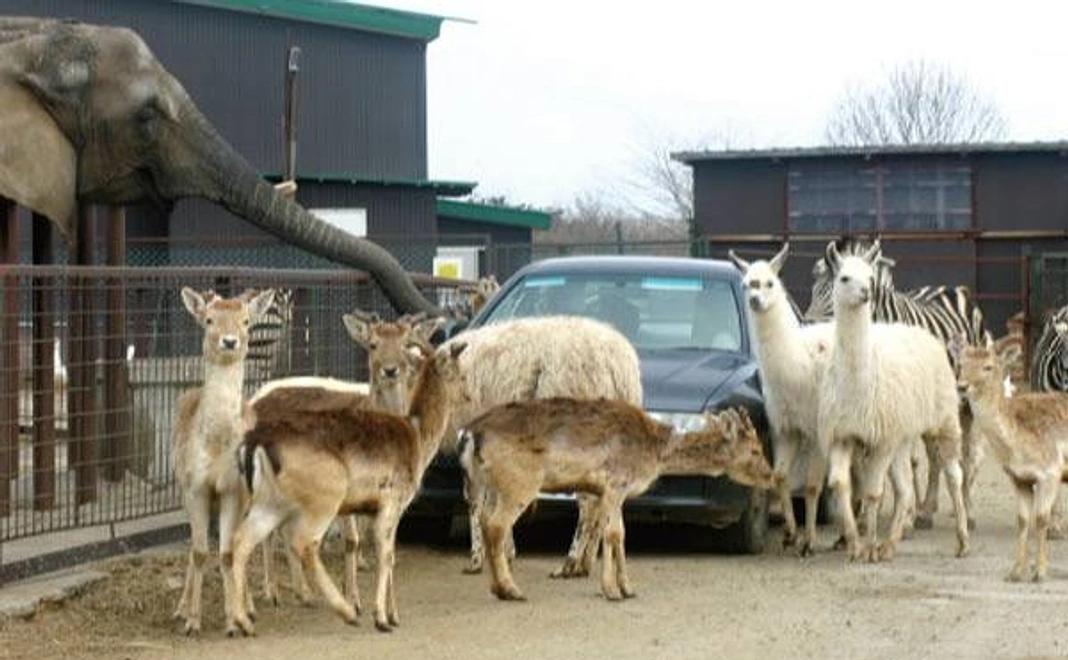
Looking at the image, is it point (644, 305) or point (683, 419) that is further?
point (644, 305)

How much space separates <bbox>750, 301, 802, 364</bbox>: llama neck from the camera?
14453 millimetres

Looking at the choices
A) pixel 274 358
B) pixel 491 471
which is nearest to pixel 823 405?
pixel 491 471

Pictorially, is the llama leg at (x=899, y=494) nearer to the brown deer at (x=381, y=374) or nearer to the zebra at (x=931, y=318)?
the zebra at (x=931, y=318)

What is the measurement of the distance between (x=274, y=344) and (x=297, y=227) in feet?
3.77

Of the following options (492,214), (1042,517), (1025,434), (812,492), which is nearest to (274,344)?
(812,492)

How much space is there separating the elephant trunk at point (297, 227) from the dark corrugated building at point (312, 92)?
18.7m

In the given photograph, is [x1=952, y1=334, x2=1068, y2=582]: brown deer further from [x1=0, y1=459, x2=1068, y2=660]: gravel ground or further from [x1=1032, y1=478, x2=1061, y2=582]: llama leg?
[x1=0, y1=459, x2=1068, y2=660]: gravel ground

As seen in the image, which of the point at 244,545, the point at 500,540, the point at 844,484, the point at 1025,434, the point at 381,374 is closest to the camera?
the point at 244,545

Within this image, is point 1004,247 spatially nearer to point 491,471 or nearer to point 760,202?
point 760,202

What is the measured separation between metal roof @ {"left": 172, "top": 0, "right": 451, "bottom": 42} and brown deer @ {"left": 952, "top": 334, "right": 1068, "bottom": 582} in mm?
25610

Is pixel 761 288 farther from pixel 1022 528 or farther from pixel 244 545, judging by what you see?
pixel 244 545

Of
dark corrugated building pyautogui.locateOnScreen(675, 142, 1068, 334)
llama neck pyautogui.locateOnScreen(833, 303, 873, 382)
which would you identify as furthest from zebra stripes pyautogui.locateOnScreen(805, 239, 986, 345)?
dark corrugated building pyautogui.locateOnScreen(675, 142, 1068, 334)

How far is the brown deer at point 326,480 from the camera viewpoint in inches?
417

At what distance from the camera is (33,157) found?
47.5ft
